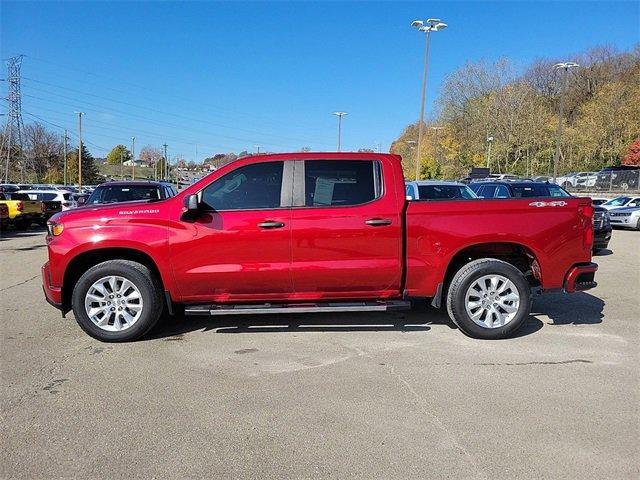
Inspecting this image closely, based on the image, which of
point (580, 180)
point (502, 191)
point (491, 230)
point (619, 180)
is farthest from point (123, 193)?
point (580, 180)

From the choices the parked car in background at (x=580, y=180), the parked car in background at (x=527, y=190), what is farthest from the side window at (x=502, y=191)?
the parked car in background at (x=580, y=180)

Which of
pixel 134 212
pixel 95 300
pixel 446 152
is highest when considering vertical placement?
pixel 446 152

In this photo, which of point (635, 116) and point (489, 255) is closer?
point (489, 255)

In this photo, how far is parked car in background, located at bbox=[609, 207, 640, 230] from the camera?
63.5ft

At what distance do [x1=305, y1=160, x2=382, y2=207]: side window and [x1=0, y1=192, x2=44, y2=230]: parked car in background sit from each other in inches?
627

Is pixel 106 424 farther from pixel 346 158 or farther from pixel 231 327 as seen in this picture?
pixel 346 158

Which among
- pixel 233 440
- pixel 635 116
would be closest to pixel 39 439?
pixel 233 440

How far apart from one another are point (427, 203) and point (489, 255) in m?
1.08

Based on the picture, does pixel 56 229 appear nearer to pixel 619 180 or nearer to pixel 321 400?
pixel 321 400

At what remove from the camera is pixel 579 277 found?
5.34 metres

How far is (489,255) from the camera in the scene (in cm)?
560

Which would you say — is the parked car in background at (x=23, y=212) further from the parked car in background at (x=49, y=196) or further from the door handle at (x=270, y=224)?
the door handle at (x=270, y=224)

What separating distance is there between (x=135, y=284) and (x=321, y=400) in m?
2.43

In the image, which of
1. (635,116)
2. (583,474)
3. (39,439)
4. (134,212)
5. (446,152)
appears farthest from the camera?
(446,152)
